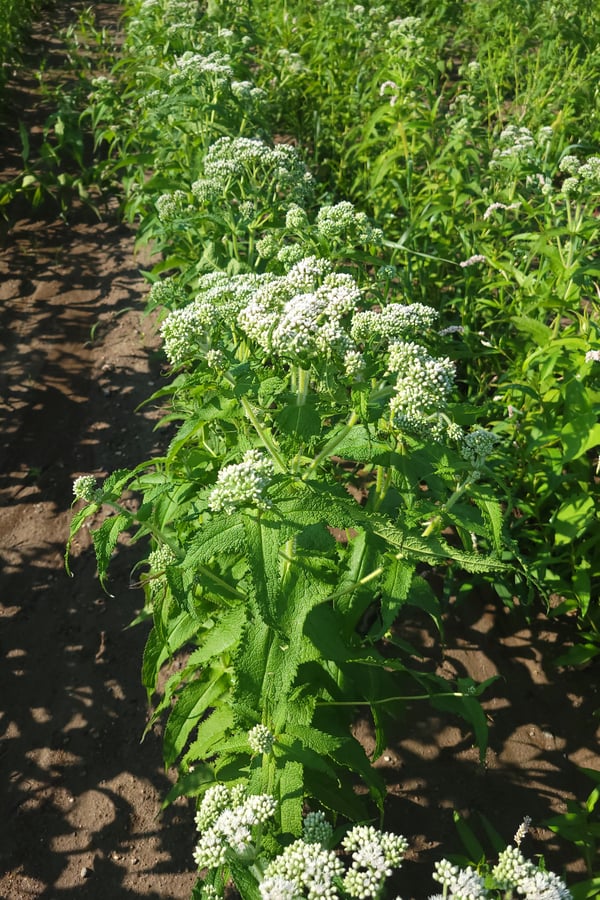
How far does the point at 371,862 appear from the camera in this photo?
1697mm

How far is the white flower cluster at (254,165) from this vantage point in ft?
12.6

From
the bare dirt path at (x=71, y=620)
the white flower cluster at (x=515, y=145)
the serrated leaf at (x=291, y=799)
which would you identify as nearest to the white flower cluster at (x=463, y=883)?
the serrated leaf at (x=291, y=799)

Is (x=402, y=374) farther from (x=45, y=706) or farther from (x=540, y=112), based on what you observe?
(x=540, y=112)

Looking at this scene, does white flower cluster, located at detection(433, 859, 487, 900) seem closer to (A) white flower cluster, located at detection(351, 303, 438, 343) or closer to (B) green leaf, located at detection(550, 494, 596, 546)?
(A) white flower cluster, located at detection(351, 303, 438, 343)

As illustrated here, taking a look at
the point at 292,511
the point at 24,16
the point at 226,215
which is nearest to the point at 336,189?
the point at 226,215

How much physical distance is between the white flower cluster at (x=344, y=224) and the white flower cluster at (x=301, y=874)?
9.34 feet

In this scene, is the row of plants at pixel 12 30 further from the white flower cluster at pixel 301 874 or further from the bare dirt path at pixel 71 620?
the white flower cluster at pixel 301 874

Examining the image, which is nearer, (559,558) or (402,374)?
(402,374)

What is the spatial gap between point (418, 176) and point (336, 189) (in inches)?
64.6

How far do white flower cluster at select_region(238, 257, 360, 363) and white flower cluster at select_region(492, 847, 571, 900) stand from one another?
1.66m

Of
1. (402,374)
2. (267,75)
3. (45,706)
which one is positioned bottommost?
(45,706)

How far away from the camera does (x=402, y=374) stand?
2.30m

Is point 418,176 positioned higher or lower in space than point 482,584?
higher

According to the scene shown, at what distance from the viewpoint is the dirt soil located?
3.29 meters
